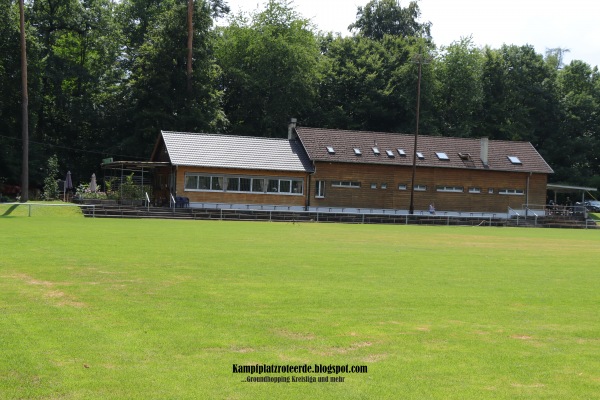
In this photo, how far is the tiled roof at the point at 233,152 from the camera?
45.6m

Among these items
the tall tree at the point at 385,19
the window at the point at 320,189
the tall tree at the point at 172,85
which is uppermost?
the tall tree at the point at 385,19

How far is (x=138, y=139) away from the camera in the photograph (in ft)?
183

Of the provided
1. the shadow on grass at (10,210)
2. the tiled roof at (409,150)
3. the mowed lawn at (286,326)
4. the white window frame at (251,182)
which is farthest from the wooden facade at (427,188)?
the mowed lawn at (286,326)

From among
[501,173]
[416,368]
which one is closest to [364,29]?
[501,173]

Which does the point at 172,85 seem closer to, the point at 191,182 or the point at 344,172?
the point at 191,182

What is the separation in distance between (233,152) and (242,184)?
2337 mm

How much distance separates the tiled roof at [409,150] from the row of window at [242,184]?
8.13 ft

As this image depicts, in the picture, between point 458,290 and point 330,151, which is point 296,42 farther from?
point 458,290

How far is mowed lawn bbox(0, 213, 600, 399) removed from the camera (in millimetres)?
6434

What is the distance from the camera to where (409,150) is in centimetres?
5253

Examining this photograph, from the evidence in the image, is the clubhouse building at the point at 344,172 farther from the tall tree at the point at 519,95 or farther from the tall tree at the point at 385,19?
the tall tree at the point at 385,19

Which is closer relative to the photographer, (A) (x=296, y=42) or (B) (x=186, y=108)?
(B) (x=186, y=108)

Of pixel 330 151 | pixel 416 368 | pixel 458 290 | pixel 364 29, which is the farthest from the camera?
pixel 364 29

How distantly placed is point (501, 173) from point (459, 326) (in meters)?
46.3
